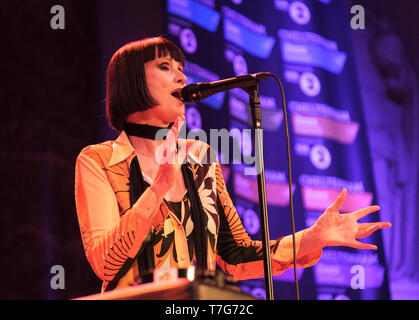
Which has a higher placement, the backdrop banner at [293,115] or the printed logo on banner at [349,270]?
the backdrop banner at [293,115]

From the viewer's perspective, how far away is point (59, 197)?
3.00 meters

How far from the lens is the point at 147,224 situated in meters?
1.69

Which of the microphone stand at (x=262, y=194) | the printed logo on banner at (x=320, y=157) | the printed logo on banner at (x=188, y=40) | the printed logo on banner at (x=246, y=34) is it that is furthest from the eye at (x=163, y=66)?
the printed logo on banner at (x=320, y=157)

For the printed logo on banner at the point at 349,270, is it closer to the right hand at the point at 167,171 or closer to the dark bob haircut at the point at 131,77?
the dark bob haircut at the point at 131,77

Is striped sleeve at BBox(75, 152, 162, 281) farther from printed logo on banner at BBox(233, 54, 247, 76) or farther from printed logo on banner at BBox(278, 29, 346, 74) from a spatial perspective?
printed logo on banner at BBox(278, 29, 346, 74)

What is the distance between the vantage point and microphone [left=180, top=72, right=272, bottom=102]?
165 centimetres

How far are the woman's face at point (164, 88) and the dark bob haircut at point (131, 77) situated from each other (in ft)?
0.06

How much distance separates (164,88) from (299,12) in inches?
91.0

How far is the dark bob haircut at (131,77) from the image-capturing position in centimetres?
202

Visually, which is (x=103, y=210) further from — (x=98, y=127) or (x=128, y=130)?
(x=98, y=127)

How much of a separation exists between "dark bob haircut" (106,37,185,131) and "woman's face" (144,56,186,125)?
2 centimetres

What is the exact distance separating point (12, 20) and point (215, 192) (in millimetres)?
1684

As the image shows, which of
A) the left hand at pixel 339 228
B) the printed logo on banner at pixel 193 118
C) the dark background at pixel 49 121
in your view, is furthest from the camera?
the printed logo on banner at pixel 193 118

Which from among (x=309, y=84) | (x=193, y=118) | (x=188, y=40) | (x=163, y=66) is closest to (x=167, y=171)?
(x=163, y=66)
